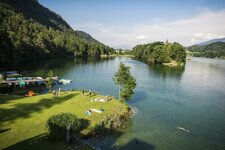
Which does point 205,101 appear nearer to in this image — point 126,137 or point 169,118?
point 169,118

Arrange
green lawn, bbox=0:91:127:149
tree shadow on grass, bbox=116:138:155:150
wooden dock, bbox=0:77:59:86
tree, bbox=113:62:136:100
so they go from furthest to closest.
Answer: wooden dock, bbox=0:77:59:86 → tree, bbox=113:62:136:100 → tree shadow on grass, bbox=116:138:155:150 → green lawn, bbox=0:91:127:149

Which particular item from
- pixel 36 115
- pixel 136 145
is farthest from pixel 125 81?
pixel 36 115

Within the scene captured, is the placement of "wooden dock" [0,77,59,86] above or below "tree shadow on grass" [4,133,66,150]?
above

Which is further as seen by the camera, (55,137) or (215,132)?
(215,132)

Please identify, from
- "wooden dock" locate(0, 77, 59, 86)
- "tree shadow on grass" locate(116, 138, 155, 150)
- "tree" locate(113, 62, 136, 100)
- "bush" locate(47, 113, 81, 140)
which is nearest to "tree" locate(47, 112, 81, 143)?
"bush" locate(47, 113, 81, 140)

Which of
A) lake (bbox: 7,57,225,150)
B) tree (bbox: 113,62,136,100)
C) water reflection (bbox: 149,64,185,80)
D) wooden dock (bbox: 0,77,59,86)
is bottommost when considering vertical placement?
lake (bbox: 7,57,225,150)

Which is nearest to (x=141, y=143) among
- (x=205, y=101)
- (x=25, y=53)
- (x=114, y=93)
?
(x=114, y=93)

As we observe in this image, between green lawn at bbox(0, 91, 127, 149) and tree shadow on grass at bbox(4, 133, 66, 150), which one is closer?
tree shadow on grass at bbox(4, 133, 66, 150)

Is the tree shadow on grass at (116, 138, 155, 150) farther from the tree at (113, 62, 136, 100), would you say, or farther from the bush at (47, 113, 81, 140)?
the tree at (113, 62, 136, 100)
